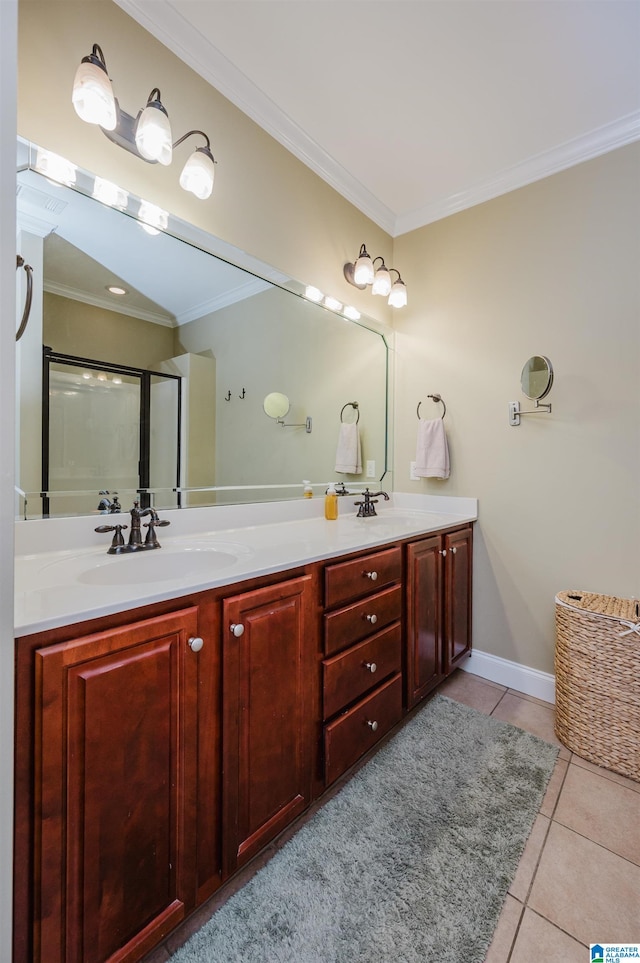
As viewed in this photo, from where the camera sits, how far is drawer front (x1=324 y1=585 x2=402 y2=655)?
128 cm

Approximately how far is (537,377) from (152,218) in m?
1.74

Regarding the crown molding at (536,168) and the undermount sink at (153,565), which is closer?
the undermount sink at (153,565)

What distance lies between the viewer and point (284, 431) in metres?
1.92

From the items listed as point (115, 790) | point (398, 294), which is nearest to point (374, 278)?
point (398, 294)

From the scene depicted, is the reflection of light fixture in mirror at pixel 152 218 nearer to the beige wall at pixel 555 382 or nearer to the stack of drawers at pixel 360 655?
the stack of drawers at pixel 360 655

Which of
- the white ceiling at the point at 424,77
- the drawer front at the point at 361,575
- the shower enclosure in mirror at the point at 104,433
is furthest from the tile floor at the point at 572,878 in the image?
the white ceiling at the point at 424,77

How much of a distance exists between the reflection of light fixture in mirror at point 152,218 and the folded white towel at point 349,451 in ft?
4.05

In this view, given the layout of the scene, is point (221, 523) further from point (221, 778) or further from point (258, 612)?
point (221, 778)

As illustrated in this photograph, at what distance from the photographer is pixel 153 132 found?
4.06 feet

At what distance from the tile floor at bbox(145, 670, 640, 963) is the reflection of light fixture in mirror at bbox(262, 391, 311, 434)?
1530 millimetres

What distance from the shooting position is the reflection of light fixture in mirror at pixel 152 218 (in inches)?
52.3

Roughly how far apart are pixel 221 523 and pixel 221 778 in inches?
33.3

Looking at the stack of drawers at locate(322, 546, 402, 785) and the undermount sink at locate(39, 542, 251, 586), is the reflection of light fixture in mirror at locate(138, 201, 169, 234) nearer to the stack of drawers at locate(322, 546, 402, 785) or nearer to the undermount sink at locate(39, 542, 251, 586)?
the undermount sink at locate(39, 542, 251, 586)

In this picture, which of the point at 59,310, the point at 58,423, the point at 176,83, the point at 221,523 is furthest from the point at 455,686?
the point at 176,83
